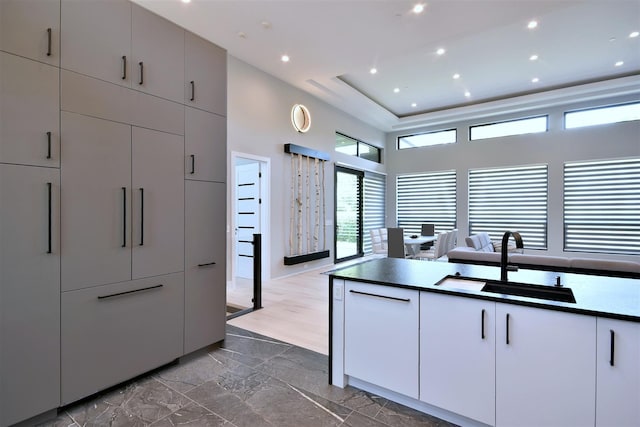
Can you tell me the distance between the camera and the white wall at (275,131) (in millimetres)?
5320

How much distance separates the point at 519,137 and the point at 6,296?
9.69m

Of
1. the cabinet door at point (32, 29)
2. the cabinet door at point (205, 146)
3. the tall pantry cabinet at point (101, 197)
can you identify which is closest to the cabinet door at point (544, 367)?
the tall pantry cabinet at point (101, 197)

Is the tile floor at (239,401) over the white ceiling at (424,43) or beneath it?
beneath

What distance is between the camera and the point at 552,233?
7777mm

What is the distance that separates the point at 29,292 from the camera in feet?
6.33

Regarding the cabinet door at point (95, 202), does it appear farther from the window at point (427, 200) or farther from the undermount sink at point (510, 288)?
the window at point (427, 200)

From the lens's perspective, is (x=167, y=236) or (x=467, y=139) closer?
(x=167, y=236)

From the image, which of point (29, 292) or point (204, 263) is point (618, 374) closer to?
point (204, 263)

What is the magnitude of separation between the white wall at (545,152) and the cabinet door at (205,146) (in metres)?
7.60

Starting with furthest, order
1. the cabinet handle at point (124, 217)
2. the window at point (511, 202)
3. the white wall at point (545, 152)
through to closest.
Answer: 1. the window at point (511, 202)
2. the white wall at point (545, 152)
3. the cabinet handle at point (124, 217)

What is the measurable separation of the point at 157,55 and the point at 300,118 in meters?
4.32

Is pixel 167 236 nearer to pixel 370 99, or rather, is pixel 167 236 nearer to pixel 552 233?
pixel 370 99

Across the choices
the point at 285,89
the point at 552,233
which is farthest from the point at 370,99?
the point at 552,233

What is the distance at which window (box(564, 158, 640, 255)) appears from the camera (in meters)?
7.12
